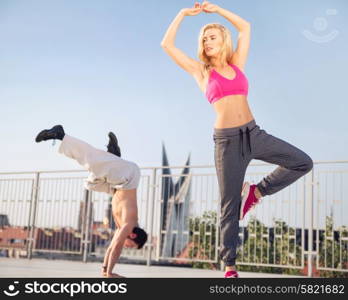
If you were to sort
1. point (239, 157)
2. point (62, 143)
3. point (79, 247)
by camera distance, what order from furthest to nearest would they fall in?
point (79, 247) < point (62, 143) < point (239, 157)

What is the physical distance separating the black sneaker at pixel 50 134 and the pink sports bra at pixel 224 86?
1.25 meters

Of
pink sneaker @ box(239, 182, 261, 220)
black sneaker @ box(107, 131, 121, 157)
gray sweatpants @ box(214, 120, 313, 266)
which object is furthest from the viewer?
black sneaker @ box(107, 131, 121, 157)

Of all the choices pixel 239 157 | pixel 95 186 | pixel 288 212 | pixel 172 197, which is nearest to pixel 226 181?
pixel 239 157

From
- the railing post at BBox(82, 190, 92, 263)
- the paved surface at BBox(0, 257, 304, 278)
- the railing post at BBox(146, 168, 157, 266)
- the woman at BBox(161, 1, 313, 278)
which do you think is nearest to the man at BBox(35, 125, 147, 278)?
the paved surface at BBox(0, 257, 304, 278)

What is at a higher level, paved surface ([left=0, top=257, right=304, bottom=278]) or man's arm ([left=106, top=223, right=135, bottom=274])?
man's arm ([left=106, top=223, right=135, bottom=274])

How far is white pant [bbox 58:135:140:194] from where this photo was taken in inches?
146

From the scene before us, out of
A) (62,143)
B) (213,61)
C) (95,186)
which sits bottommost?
(95,186)

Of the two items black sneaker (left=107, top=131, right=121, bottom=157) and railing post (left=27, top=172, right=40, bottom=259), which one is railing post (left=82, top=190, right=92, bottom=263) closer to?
railing post (left=27, top=172, right=40, bottom=259)

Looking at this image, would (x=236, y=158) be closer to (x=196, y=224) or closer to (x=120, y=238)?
(x=120, y=238)

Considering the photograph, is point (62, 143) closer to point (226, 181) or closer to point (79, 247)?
point (226, 181)

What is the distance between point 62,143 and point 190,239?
4747 mm

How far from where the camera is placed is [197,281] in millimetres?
2688

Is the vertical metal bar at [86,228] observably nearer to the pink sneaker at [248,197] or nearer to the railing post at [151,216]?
the railing post at [151,216]

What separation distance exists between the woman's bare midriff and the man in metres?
1.00
